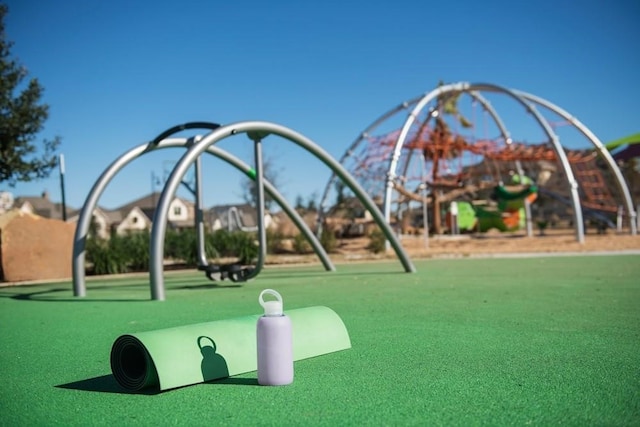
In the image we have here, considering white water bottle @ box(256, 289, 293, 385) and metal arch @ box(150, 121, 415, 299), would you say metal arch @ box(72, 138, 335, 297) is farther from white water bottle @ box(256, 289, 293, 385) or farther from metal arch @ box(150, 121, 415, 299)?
white water bottle @ box(256, 289, 293, 385)

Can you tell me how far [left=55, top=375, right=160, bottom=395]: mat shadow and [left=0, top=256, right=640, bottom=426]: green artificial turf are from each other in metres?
0.01

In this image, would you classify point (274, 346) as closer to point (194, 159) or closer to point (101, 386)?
point (101, 386)

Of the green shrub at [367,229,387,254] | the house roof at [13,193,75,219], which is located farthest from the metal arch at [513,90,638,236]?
the house roof at [13,193,75,219]

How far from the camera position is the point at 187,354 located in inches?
162

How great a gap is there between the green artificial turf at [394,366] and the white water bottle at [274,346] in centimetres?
11

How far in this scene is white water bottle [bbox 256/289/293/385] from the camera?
3951 mm

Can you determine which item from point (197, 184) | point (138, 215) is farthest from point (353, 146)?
point (138, 215)

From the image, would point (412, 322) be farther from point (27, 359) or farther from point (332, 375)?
point (27, 359)

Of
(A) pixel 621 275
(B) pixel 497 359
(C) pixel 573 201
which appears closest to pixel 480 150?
(C) pixel 573 201

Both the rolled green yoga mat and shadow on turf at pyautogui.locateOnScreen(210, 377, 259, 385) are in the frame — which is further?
shadow on turf at pyautogui.locateOnScreen(210, 377, 259, 385)

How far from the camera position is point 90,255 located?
19781mm

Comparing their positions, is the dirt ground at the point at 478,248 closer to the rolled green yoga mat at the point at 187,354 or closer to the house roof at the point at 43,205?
the rolled green yoga mat at the point at 187,354

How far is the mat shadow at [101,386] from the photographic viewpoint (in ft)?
13.4

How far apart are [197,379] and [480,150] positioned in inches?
1095
